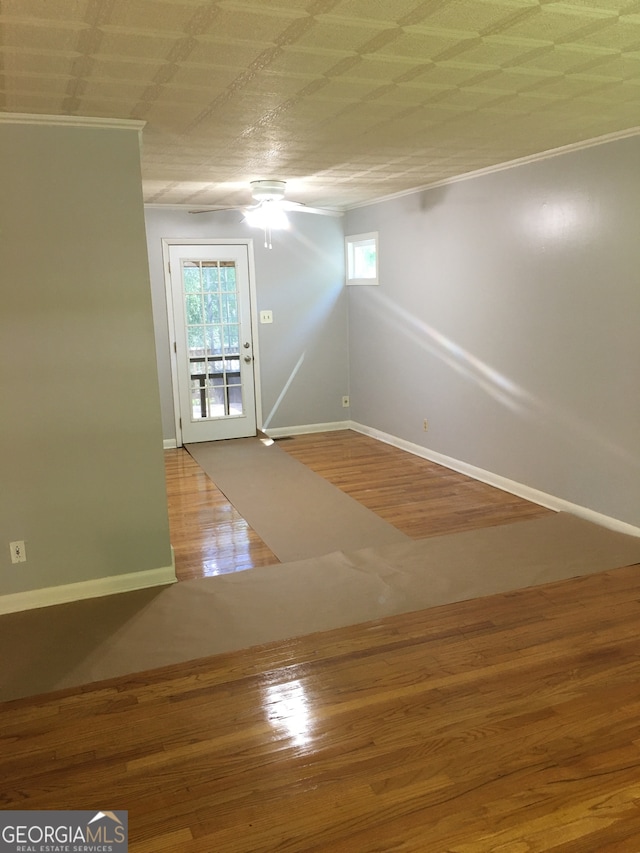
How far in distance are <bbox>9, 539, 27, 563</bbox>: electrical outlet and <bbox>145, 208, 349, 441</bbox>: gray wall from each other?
11.3ft

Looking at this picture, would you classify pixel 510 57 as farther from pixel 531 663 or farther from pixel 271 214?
pixel 271 214

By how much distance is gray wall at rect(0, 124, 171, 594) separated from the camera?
10.2 feet

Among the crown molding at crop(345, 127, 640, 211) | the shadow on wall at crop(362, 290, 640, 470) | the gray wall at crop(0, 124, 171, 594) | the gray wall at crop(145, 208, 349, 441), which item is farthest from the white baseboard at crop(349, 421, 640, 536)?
the gray wall at crop(0, 124, 171, 594)

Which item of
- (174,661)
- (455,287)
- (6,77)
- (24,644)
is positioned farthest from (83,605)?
(455,287)

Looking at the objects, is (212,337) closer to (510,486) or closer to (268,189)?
(268,189)

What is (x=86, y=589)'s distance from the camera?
3455 mm

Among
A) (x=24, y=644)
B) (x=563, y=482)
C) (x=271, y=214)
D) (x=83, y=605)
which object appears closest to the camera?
(x=24, y=644)

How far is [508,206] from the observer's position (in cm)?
474

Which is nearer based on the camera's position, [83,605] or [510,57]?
[510,57]

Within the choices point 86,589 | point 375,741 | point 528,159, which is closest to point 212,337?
point 528,159

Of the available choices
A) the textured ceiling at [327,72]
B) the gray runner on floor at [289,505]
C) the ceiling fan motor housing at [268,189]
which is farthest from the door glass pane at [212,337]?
the textured ceiling at [327,72]

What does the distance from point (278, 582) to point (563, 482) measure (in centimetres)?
216

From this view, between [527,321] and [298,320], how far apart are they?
301 cm

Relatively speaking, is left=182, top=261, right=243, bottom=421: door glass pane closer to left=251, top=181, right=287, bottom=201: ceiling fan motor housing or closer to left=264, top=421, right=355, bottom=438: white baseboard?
left=264, top=421, right=355, bottom=438: white baseboard
